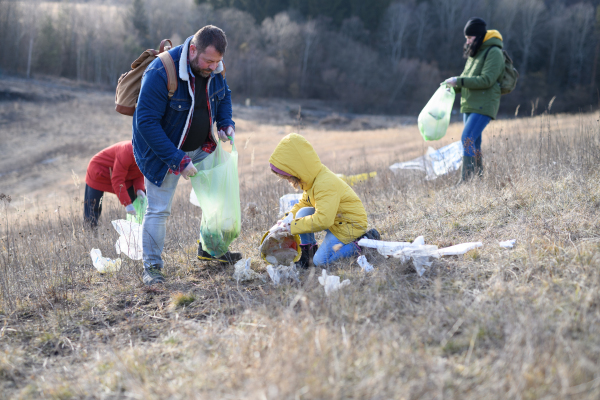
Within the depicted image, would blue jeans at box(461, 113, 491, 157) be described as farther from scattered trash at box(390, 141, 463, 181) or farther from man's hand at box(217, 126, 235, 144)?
man's hand at box(217, 126, 235, 144)

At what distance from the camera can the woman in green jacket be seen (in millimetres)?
4621

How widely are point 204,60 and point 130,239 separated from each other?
172 cm

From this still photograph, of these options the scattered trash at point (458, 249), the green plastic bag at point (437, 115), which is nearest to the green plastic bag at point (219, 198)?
the scattered trash at point (458, 249)

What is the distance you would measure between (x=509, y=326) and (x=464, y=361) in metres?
0.31

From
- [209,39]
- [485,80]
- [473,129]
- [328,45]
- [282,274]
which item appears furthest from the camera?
[328,45]

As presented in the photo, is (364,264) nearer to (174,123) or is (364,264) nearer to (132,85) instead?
(174,123)

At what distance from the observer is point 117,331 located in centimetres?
256

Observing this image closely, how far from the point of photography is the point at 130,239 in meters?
Answer: 3.66

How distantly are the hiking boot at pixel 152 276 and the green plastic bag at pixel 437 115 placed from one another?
344 cm

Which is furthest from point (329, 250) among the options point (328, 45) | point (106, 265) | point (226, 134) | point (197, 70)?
point (328, 45)

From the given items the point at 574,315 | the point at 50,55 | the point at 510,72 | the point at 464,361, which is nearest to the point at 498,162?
the point at 510,72

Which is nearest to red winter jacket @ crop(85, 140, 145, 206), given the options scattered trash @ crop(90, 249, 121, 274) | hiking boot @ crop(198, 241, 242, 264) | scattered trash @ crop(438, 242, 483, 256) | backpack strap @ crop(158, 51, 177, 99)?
scattered trash @ crop(90, 249, 121, 274)

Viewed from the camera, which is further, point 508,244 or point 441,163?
point 441,163

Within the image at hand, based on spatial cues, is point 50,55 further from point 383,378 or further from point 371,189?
point 383,378
